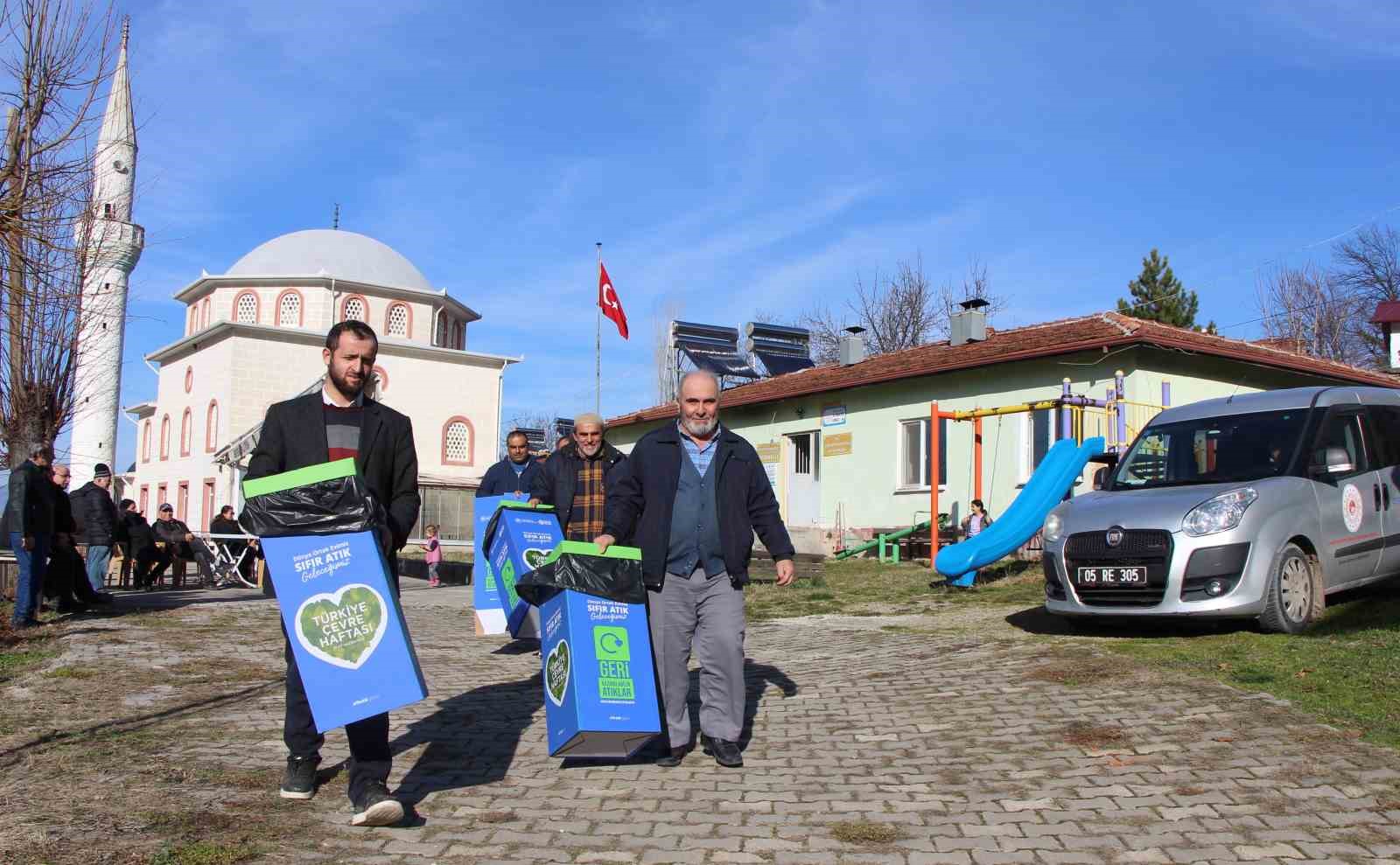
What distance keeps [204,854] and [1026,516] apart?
1249 centimetres

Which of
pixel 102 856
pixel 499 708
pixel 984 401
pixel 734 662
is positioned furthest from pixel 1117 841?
pixel 984 401

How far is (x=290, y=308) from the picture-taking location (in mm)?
49781

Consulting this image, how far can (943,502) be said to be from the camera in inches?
898

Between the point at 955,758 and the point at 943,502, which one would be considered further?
the point at 943,502

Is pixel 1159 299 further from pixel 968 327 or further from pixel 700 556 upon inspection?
pixel 700 556

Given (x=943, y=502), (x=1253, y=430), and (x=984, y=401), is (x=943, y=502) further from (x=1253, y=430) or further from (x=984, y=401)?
(x=1253, y=430)

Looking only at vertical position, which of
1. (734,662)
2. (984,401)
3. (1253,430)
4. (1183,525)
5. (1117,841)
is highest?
(984,401)

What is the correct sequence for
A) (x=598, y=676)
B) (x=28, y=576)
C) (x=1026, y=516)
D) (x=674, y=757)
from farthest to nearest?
(x=1026, y=516) → (x=28, y=576) → (x=674, y=757) → (x=598, y=676)

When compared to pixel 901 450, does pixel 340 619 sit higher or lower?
lower

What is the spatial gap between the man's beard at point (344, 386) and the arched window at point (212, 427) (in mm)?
45987

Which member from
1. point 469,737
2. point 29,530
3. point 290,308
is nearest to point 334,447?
point 469,737

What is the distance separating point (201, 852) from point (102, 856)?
311mm

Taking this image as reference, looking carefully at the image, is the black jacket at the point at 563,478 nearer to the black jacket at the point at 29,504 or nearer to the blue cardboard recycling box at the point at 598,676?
the blue cardboard recycling box at the point at 598,676

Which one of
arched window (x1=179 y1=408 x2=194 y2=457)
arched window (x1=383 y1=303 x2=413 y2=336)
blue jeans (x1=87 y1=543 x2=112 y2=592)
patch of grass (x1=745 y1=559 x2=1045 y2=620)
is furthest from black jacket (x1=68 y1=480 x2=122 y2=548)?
arched window (x1=383 y1=303 x2=413 y2=336)
